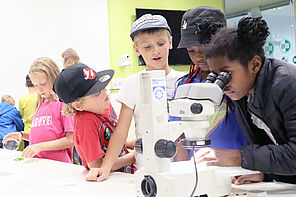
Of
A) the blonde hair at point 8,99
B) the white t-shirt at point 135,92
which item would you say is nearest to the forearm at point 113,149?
the white t-shirt at point 135,92

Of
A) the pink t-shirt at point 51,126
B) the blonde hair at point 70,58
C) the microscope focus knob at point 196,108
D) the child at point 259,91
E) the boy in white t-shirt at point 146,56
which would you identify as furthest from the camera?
the blonde hair at point 70,58

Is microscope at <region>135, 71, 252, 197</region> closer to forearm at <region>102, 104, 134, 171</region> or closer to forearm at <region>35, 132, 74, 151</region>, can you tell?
forearm at <region>102, 104, 134, 171</region>

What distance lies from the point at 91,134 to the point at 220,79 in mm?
803

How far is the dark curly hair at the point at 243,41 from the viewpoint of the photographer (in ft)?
3.63

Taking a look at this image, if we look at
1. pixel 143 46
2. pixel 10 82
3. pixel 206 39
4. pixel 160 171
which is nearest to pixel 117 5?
pixel 10 82

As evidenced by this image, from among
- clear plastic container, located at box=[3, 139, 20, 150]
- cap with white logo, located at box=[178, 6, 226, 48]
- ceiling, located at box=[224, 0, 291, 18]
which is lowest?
clear plastic container, located at box=[3, 139, 20, 150]

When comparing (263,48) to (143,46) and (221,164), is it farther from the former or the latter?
(143,46)

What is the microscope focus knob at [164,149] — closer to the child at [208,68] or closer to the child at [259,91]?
the child at [259,91]

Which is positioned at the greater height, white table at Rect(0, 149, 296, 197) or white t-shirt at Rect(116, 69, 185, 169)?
white t-shirt at Rect(116, 69, 185, 169)

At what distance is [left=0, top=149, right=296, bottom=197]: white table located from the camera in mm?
1188

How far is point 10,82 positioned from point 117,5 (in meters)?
2.02

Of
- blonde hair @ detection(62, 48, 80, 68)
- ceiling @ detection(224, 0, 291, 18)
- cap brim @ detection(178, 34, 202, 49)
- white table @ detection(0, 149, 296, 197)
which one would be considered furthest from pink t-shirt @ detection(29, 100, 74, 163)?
ceiling @ detection(224, 0, 291, 18)

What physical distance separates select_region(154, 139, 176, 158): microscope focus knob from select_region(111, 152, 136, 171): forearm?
76 centimetres

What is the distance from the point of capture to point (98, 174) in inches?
62.5
